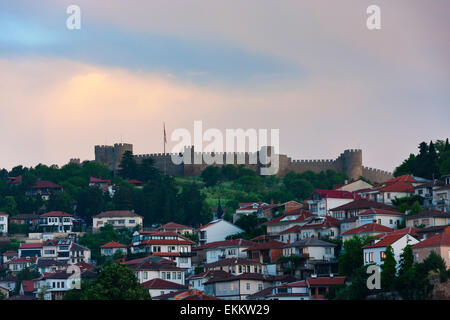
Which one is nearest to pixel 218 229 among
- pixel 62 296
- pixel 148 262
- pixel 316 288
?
pixel 148 262

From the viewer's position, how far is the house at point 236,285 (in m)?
60.8

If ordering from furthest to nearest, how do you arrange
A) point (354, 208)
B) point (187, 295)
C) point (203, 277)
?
1. point (354, 208)
2. point (203, 277)
3. point (187, 295)

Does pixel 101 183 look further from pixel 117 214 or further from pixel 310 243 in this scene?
pixel 310 243

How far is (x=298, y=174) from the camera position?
116 m

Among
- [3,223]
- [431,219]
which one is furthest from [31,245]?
[431,219]

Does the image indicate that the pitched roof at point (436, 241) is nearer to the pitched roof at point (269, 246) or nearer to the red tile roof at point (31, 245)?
the pitched roof at point (269, 246)

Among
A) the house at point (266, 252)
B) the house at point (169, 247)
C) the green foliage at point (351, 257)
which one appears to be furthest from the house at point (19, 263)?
the green foliage at point (351, 257)

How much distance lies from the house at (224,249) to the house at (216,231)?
14.4ft

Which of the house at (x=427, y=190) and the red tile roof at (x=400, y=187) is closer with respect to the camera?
the house at (x=427, y=190)

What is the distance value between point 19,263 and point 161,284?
20.2 meters

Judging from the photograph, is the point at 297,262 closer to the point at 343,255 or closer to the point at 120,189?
the point at 343,255

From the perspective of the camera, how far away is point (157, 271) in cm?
6612

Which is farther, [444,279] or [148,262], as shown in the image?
[148,262]
